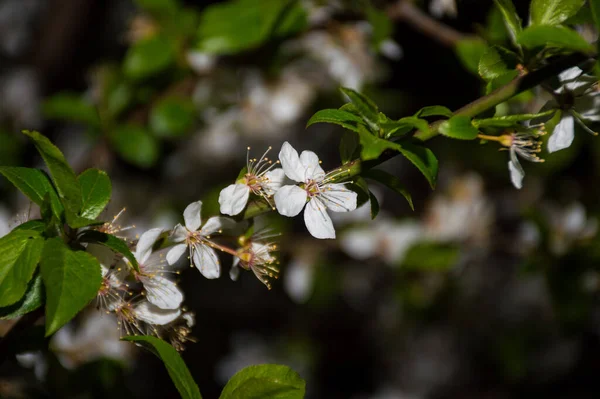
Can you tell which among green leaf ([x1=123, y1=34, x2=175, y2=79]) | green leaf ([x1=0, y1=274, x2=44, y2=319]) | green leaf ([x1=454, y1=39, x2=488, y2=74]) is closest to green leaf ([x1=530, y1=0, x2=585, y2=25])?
green leaf ([x1=454, y1=39, x2=488, y2=74])

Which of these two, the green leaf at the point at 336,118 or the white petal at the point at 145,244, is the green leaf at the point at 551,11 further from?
the white petal at the point at 145,244

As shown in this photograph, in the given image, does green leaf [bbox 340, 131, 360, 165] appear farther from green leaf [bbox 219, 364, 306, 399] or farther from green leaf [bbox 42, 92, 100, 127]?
green leaf [bbox 42, 92, 100, 127]

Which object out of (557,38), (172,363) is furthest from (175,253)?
(557,38)

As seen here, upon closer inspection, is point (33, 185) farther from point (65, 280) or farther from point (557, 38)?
point (557, 38)

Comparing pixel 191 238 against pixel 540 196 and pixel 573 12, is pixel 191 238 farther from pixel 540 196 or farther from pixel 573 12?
pixel 540 196

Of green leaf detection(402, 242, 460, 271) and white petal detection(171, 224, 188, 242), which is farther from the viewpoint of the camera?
green leaf detection(402, 242, 460, 271)

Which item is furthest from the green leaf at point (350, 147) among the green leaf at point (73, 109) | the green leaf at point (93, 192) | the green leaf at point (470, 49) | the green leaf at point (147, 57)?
the green leaf at point (73, 109)
